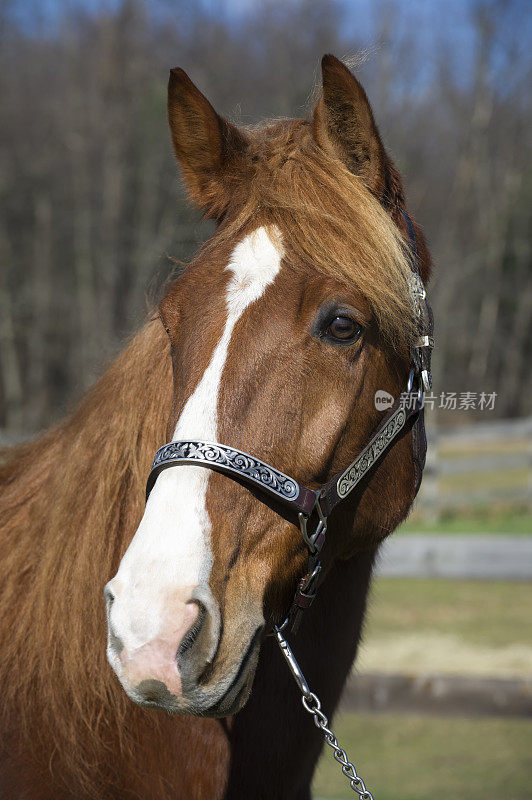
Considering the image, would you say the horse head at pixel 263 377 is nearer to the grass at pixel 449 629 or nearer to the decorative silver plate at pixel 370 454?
the decorative silver plate at pixel 370 454

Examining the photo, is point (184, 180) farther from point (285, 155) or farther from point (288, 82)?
point (288, 82)

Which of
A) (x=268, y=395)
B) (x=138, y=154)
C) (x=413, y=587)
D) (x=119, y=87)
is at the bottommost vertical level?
(x=413, y=587)

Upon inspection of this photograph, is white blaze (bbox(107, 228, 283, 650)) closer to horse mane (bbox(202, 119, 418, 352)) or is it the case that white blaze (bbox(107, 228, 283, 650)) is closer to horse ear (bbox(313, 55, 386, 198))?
horse mane (bbox(202, 119, 418, 352))

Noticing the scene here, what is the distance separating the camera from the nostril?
4.53 feet

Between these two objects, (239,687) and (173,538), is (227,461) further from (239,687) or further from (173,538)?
(239,687)

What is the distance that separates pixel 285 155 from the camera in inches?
74.7

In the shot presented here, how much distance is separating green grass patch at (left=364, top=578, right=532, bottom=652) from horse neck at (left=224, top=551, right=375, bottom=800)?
12.6ft

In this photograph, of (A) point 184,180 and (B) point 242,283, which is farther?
(A) point 184,180

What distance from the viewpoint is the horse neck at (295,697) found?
6.19 feet

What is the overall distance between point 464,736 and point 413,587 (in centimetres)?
404

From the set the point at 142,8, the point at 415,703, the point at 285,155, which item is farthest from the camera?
the point at 142,8

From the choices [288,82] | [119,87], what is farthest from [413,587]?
[119,87]

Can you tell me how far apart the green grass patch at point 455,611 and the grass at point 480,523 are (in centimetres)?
175

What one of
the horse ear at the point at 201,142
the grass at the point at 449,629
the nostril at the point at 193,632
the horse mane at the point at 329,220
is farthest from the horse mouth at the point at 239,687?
the grass at the point at 449,629
